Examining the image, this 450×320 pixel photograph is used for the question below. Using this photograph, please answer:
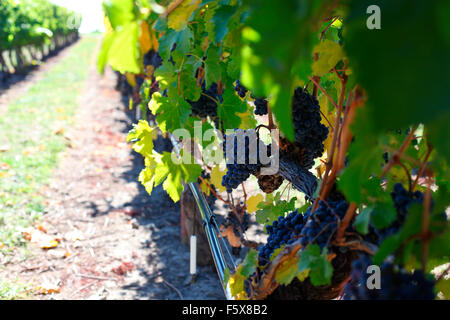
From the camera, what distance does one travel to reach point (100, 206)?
5418 millimetres

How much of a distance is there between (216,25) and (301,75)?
271 millimetres

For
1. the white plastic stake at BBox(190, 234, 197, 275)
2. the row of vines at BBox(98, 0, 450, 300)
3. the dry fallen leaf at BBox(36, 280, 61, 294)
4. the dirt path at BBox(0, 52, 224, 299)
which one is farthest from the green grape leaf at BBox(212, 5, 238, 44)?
the dry fallen leaf at BBox(36, 280, 61, 294)

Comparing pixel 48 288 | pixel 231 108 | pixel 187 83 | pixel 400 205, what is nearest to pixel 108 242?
pixel 48 288

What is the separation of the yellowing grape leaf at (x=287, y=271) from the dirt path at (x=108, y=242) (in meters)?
2.68

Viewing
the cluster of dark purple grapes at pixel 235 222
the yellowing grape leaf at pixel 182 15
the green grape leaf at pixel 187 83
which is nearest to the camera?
the yellowing grape leaf at pixel 182 15

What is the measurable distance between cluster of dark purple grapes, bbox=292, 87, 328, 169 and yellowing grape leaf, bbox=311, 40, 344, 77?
292mm

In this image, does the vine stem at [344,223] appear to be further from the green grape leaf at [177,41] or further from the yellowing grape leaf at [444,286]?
the green grape leaf at [177,41]

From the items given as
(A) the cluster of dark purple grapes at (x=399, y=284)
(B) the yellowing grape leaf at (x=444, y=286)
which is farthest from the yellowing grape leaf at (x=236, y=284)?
(B) the yellowing grape leaf at (x=444, y=286)

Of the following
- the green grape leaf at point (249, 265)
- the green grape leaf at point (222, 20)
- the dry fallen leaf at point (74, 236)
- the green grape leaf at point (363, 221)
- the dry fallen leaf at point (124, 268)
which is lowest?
the dry fallen leaf at point (124, 268)

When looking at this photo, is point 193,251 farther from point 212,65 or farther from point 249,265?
point 249,265

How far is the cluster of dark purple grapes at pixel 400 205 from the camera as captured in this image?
2.99 ft

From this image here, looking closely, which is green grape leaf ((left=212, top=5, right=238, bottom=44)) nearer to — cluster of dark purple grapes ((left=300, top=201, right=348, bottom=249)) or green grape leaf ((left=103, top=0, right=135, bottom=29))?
green grape leaf ((left=103, top=0, right=135, bottom=29))

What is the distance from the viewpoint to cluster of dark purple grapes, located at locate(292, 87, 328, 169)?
63.1 inches
